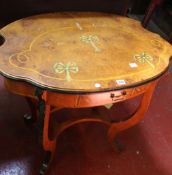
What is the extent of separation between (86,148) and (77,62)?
1.98ft

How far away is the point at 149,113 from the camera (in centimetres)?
163

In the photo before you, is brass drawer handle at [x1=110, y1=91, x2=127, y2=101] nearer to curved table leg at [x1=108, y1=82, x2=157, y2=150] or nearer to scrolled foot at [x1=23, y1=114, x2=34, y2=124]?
curved table leg at [x1=108, y1=82, x2=157, y2=150]

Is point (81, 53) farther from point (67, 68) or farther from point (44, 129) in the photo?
point (44, 129)

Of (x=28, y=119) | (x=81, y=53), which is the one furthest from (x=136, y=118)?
(x=28, y=119)

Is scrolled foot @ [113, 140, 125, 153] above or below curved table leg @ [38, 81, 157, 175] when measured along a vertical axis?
below

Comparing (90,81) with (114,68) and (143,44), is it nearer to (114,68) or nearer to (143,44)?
(114,68)

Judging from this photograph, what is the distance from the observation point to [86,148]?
1.35 metres

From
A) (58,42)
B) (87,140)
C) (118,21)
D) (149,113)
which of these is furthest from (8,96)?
(149,113)

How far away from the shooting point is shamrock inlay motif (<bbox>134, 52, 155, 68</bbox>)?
1002 mm

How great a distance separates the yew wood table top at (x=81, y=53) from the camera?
851 millimetres

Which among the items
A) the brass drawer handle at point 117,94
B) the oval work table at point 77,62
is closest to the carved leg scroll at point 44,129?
the oval work table at point 77,62

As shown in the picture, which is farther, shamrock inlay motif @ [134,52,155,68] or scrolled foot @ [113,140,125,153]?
scrolled foot @ [113,140,125,153]

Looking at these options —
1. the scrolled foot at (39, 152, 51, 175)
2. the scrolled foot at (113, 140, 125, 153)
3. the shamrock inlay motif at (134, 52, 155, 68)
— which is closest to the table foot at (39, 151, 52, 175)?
the scrolled foot at (39, 152, 51, 175)

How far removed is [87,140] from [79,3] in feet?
2.54
